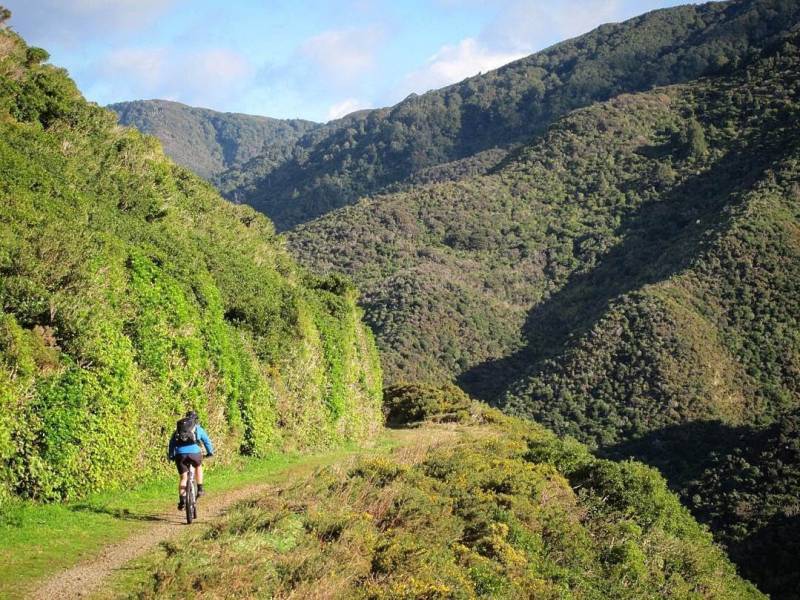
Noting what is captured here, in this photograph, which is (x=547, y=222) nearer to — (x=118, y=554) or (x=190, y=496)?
(x=190, y=496)

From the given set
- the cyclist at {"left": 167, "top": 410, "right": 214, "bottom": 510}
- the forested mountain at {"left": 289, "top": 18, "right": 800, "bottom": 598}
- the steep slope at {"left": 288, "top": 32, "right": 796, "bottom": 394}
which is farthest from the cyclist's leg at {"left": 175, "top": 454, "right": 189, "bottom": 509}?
the steep slope at {"left": 288, "top": 32, "right": 796, "bottom": 394}

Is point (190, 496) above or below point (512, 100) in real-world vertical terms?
below

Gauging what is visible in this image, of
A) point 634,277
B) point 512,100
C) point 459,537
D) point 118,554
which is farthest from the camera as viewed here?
point 512,100

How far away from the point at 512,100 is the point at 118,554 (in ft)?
569

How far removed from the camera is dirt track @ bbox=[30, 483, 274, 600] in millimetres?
6574

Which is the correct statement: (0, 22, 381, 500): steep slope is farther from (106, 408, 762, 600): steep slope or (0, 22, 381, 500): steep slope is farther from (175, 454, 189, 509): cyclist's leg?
(106, 408, 762, 600): steep slope

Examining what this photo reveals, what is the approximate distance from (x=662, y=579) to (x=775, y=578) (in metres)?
18.6

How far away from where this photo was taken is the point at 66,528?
331 inches

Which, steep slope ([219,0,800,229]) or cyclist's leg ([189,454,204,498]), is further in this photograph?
steep slope ([219,0,800,229])

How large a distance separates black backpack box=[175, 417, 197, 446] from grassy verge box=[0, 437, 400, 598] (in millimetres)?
1147

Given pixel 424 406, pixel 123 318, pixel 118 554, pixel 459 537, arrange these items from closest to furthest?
1. pixel 118 554
2. pixel 459 537
3. pixel 123 318
4. pixel 424 406

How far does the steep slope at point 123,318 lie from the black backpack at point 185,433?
1.36 meters

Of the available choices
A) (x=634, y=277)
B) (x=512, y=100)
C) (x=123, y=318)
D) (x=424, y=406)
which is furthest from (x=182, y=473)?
(x=512, y=100)

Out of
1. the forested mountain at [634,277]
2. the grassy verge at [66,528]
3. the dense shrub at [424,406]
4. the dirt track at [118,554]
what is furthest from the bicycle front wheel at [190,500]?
the forested mountain at [634,277]
